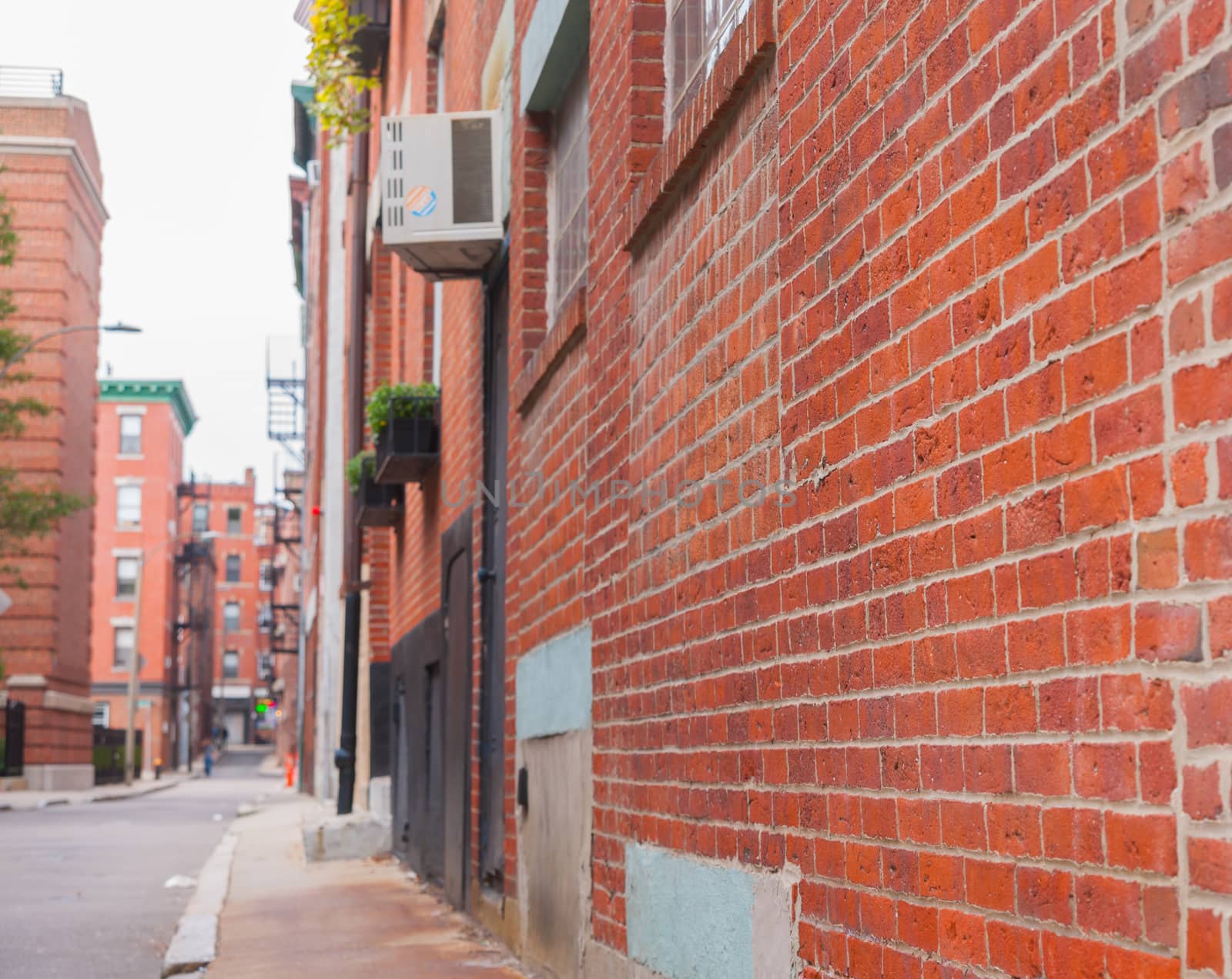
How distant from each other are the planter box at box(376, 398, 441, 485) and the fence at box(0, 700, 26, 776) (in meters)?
33.7

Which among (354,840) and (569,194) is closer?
(569,194)

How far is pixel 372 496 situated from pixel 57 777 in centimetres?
3264

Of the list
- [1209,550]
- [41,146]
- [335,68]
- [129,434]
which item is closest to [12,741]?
[41,146]

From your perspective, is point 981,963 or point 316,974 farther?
point 316,974

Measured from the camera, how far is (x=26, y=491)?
117 feet

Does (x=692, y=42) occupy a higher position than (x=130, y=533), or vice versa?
(x=130, y=533)

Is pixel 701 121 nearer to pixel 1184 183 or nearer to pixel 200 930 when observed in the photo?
pixel 1184 183

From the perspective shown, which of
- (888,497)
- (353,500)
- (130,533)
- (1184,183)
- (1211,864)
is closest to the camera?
(1211,864)

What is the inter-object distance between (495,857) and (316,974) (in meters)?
1.44

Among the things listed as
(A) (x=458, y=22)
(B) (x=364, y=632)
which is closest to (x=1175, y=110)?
(A) (x=458, y=22)

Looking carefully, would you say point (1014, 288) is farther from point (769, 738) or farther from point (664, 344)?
point (664, 344)

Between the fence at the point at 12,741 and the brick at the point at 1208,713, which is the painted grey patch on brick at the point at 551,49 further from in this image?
the fence at the point at 12,741

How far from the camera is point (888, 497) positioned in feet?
10.2

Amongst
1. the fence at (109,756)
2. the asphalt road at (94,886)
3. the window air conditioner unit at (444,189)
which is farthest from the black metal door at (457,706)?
the fence at (109,756)
